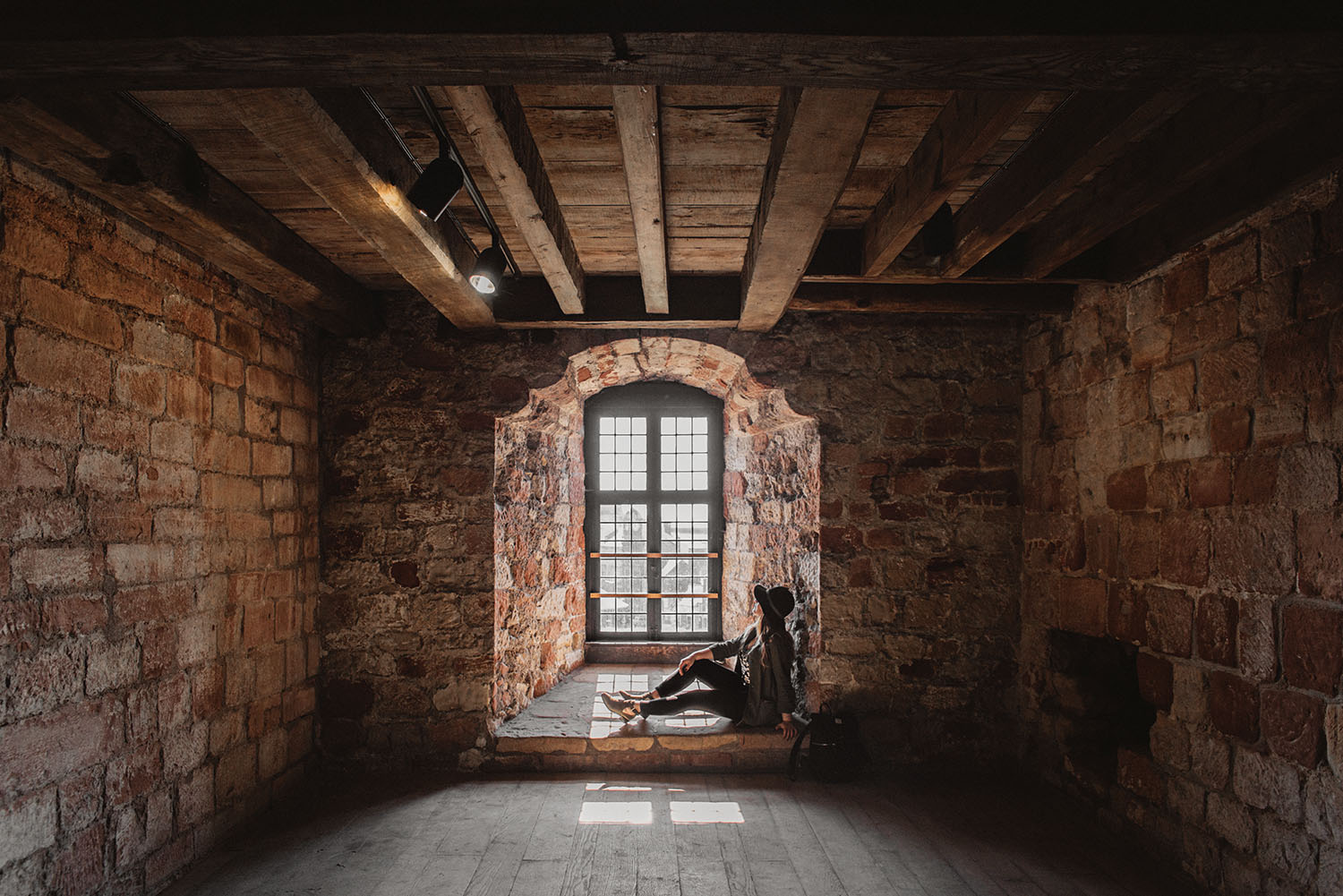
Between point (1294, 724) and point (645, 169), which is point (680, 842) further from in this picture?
point (645, 169)

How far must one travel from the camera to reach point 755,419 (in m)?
4.82

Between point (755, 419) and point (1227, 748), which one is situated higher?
point (755, 419)

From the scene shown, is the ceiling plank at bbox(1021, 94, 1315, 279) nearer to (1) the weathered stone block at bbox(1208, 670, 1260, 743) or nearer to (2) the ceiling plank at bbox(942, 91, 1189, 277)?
(2) the ceiling plank at bbox(942, 91, 1189, 277)

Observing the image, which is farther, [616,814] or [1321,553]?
[616,814]

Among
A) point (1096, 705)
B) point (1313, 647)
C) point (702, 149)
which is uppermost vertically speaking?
point (702, 149)

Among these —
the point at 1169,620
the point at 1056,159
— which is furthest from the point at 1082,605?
the point at 1056,159

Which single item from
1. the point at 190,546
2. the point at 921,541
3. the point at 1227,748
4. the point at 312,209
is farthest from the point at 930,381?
the point at 190,546

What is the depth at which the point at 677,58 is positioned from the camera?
1.46 meters

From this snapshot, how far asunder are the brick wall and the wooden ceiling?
229mm

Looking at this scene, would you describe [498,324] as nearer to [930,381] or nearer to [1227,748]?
[930,381]

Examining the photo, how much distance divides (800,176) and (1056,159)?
0.70 m

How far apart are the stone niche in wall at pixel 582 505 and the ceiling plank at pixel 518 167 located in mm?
1152

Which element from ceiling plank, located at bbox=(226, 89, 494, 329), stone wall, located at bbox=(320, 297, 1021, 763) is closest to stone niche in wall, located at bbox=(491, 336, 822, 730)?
stone wall, located at bbox=(320, 297, 1021, 763)

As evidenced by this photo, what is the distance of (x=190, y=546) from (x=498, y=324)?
1.59 metres
